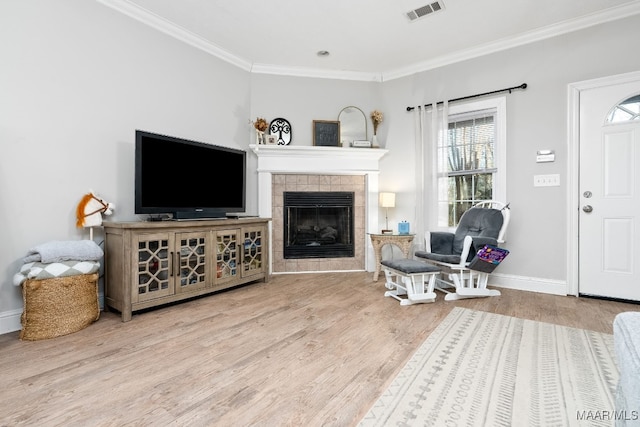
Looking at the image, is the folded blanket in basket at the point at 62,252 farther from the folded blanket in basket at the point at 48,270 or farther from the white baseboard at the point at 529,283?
the white baseboard at the point at 529,283

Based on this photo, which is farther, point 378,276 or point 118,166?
point 378,276

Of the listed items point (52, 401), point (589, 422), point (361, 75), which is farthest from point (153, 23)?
point (589, 422)

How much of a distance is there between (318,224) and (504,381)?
3.06 metres

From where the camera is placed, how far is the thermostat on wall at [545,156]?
327cm

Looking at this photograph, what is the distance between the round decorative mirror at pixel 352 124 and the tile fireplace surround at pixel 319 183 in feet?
1.12

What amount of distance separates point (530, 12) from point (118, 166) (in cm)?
418

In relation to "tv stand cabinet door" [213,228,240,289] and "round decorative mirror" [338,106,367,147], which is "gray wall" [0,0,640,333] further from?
"tv stand cabinet door" [213,228,240,289]

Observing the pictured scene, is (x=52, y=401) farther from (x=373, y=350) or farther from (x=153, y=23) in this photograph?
(x=153, y=23)

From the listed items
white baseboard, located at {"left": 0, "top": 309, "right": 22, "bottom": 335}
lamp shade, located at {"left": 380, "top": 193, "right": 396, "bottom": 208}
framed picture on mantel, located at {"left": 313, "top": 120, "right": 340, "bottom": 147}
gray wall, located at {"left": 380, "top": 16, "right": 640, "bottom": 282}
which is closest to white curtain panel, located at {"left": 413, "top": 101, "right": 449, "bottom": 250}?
lamp shade, located at {"left": 380, "top": 193, "right": 396, "bottom": 208}

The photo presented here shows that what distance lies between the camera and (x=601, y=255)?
304 centimetres

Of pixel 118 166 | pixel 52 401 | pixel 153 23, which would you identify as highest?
pixel 153 23

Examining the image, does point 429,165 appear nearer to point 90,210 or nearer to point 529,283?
point 529,283

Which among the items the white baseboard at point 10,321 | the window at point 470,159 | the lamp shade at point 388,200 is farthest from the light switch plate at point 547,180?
the white baseboard at point 10,321

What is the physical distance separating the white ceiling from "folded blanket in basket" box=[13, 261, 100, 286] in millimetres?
2322
